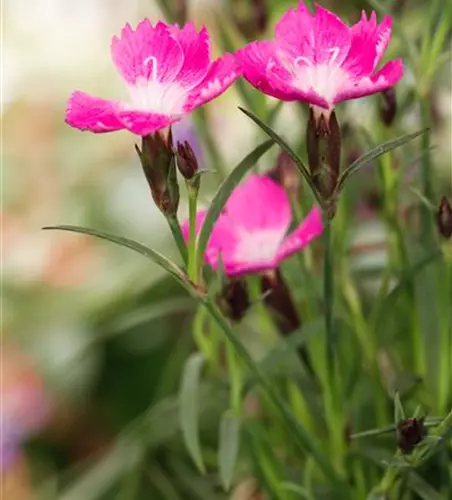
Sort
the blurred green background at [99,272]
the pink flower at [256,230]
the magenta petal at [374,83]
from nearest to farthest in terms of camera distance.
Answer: the magenta petal at [374,83] → the pink flower at [256,230] → the blurred green background at [99,272]

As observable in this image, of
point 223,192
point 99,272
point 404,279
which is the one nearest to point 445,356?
point 404,279

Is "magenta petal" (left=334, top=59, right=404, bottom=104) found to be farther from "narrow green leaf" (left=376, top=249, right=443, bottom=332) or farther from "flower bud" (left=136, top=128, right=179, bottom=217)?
"narrow green leaf" (left=376, top=249, right=443, bottom=332)

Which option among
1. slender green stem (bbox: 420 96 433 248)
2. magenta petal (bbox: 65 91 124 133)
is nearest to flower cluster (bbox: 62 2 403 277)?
magenta petal (bbox: 65 91 124 133)

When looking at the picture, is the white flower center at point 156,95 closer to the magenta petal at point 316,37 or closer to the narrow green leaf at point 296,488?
the magenta petal at point 316,37

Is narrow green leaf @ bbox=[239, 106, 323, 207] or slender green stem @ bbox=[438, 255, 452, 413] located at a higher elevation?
narrow green leaf @ bbox=[239, 106, 323, 207]

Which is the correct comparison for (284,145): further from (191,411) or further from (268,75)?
(191,411)

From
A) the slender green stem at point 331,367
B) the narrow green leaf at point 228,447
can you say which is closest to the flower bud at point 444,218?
the slender green stem at point 331,367

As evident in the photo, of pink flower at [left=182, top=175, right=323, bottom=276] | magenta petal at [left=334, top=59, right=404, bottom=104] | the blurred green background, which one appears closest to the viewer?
magenta petal at [left=334, top=59, right=404, bottom=104]
